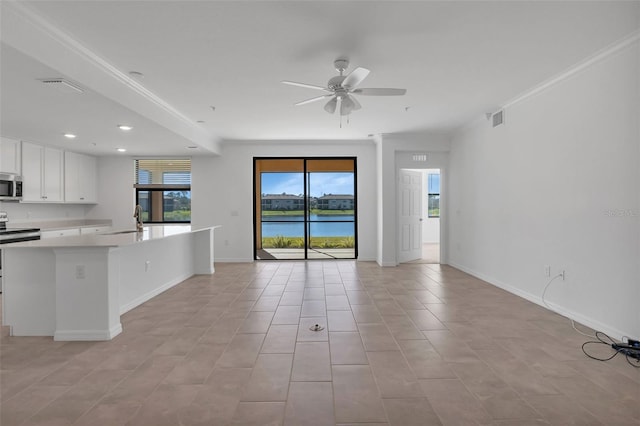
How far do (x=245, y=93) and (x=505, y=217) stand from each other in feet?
13.2

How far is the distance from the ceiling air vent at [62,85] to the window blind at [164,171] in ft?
13.8

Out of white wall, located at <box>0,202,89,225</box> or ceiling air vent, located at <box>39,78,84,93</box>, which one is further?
white wall, located at <box>0,202,89,225</box>

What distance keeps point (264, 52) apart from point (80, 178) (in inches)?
227

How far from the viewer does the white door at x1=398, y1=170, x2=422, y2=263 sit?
6898 mm

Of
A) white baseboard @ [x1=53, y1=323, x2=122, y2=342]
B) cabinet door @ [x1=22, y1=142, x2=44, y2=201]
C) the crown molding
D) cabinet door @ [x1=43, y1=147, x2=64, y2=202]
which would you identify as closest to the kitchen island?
white baseboard @ [x1=53, y1=323, x2=122, y2=342]

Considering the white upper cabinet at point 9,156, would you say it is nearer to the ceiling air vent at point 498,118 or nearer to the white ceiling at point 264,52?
the white ceiling at point 264,52

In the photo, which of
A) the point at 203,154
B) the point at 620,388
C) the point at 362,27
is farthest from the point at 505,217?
the point at 203,154

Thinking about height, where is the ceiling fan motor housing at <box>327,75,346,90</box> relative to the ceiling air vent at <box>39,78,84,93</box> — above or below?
above

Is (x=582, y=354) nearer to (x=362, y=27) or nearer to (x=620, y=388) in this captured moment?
(x=620, y=388)

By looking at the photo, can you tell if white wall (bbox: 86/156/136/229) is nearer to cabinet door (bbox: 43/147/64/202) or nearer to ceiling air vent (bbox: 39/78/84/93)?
cabinet door (bbox: 43/147/64/202)

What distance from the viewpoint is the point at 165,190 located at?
7281 mm

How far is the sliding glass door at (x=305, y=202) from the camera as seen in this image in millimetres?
7301

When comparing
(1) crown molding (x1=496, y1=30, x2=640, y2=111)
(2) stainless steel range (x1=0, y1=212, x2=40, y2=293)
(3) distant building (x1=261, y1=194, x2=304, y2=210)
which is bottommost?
(2) stainless steel range (x1=0, y1=212, x2=40, y2=293)

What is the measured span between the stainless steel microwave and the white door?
6714 mm
